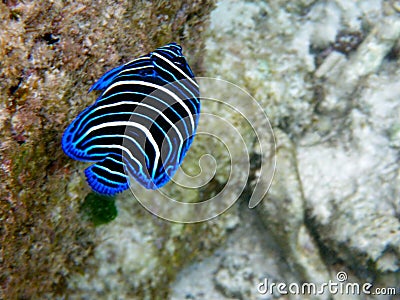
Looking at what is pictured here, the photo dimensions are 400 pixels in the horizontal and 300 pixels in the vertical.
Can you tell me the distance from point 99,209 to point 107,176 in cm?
140

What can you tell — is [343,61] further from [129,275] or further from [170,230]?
[129,275]

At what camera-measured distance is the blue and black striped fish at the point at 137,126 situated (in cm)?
157

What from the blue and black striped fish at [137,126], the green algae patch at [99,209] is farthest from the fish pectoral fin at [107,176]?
the green algae patch at [99,209]

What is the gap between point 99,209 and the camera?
288 centimetres

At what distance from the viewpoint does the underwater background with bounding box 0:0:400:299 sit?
1.92 m

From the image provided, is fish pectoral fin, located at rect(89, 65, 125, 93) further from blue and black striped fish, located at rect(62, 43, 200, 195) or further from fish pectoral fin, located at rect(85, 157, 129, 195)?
fish pectoral fin, located at rect(85, 157, 129, 195)

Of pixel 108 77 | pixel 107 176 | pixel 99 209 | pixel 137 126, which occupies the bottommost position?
pixel 99 209

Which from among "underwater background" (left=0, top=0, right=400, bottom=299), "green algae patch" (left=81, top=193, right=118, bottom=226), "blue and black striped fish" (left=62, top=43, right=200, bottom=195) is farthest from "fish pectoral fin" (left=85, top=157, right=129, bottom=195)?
"green algae patch" (left=81, top=193, right=118, bottom=226)

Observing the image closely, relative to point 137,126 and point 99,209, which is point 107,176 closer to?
point 137,126

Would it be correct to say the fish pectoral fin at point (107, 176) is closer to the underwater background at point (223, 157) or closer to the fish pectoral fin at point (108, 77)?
the fish pectoral fin at point (108, 77)

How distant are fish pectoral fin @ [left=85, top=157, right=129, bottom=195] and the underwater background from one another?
1.70 feet

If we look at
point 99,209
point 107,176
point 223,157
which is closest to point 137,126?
point 107,176

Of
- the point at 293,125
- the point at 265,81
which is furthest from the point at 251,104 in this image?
the point at 293,125

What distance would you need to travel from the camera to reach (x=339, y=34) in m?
4.77
